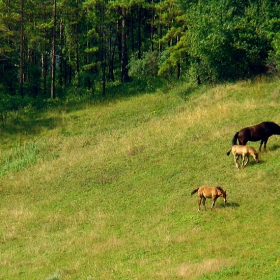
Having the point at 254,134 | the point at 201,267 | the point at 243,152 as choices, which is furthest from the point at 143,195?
the point at 201,267

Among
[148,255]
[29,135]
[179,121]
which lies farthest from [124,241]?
[29,135]

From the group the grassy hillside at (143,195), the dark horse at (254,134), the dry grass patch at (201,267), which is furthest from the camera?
the dark horse at (254,134)

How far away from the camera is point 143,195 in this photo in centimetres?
3023

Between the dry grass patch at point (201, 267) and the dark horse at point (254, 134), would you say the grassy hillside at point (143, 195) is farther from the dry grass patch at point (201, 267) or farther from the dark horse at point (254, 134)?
the dark horse at point (254, 134)

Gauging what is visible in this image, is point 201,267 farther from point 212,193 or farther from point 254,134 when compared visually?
point 254,134

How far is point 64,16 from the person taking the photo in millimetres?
60500

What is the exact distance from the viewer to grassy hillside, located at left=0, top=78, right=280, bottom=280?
22344mm

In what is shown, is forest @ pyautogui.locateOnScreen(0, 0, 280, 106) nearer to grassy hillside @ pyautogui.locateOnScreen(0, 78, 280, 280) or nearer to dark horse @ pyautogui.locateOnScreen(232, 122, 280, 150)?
grassy hillside @ pyautogui.locateOnScreen(0, 78, 280, 280)

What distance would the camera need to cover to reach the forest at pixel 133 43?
47.8 metres

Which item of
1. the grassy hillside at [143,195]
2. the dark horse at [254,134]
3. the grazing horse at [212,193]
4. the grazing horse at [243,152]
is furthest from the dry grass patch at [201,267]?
the dark horse at [254,134]

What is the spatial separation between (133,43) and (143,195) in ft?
136

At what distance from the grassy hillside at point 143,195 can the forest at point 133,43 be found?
3.17 m

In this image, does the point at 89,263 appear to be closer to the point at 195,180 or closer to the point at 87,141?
the point at 195,180

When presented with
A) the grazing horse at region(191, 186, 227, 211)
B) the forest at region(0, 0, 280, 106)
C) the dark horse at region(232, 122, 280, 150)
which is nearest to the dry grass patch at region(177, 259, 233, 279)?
the grazing horse at region(191, 186, 227, 211)
